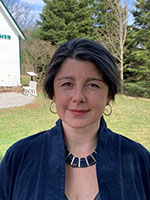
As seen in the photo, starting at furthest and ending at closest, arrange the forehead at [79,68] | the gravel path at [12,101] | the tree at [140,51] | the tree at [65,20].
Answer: the tree at [65,20], the tree at [140,51], the gravel path at [12,101], the forehead at [79,68]

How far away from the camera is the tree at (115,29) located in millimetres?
14195

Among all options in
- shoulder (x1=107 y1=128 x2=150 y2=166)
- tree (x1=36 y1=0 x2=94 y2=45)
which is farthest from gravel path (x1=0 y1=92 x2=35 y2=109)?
shoulder (x1=107 y1=128 x2=150 y2=166)

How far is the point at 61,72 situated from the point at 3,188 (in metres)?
0.61

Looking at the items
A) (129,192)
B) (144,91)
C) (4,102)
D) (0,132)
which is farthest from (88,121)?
(144,91)

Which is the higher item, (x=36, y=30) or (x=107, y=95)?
(x=36, y=30)

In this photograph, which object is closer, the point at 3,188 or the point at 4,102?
the point at 3,188

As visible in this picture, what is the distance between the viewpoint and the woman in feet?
3.35

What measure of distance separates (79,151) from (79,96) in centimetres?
29

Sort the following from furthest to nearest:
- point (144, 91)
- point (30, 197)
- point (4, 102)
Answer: point (144, 91), point (4, 102), point (30, 197)

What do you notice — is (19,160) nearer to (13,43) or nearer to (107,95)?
(107,95)

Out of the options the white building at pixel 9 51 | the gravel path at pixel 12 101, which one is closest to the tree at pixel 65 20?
the white building at pixel 9 51

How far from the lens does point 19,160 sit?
3.58ft

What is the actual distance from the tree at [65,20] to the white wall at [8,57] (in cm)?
355

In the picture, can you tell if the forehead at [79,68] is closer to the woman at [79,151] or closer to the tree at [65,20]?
the woman at [79,151]
